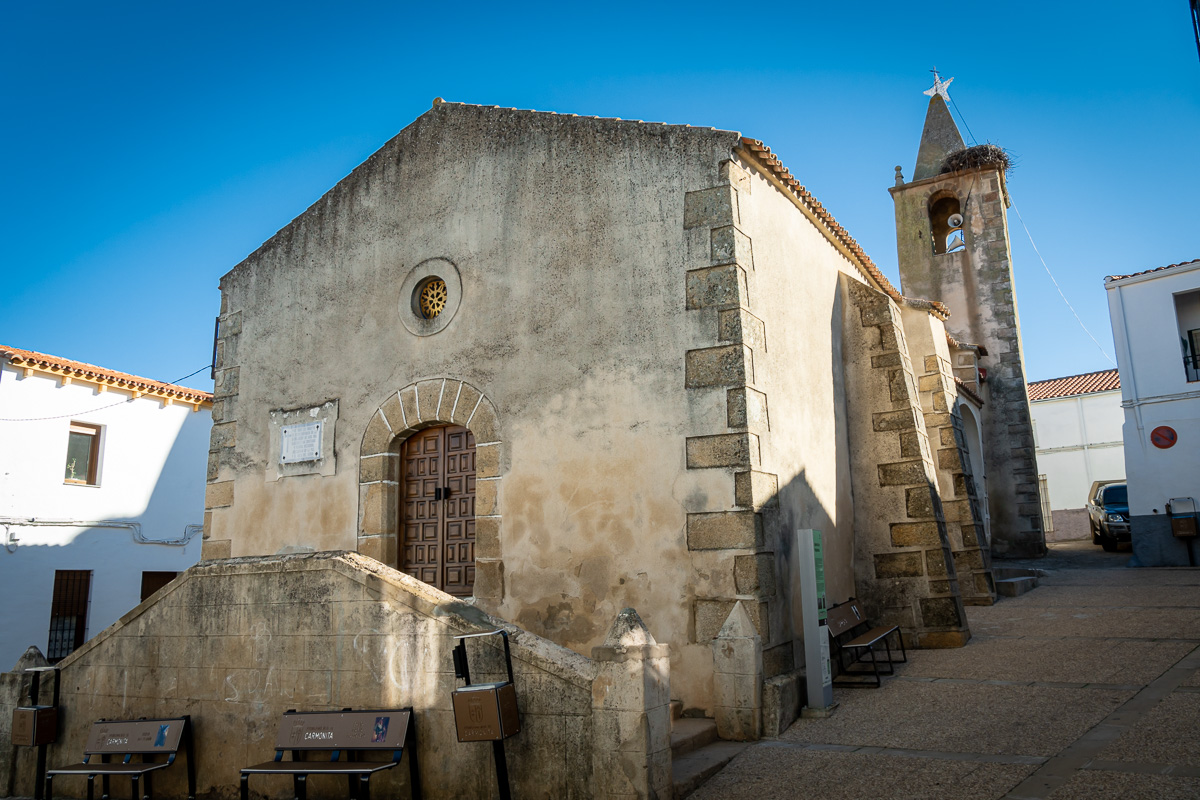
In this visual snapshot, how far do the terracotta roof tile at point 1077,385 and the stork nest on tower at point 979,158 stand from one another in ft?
39.2

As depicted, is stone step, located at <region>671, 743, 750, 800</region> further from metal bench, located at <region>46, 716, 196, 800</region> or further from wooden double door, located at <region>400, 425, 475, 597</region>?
metal bench, located at <region>46, 716, 196, 800</region>

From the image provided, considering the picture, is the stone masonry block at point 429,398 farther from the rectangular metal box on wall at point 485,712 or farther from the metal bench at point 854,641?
the metal bench at point 854,641

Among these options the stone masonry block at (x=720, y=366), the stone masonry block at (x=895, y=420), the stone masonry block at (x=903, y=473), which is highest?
the stone masonry block at (x=720, y=366)

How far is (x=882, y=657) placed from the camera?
790 centimetres

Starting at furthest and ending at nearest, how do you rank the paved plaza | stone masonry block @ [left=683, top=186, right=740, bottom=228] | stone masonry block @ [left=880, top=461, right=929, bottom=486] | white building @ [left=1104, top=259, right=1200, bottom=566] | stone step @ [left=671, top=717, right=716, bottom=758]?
white building @ [left=1104, top=259, right=1200, bottom=566] < stone masonry block @ [left=880, top=461, right=929, bottom=486] < stone masonry block @ [left=683, top=186, right=740, bottom=228] < stone step @ [left=671, top=717, right=716, bottom=758] < the paved plaza

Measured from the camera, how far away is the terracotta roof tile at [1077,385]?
27.3m

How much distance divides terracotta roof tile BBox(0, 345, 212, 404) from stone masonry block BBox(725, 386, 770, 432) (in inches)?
525

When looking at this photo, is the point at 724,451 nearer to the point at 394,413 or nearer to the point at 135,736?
the point at 394,413

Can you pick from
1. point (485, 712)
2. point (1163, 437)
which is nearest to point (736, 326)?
point (485, 712)

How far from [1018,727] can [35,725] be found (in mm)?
7075

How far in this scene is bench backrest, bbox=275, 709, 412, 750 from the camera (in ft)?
17.2

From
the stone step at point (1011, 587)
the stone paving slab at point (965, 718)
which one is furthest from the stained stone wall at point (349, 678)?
the stone step at point (1011, 587)

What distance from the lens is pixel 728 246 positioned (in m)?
7.03

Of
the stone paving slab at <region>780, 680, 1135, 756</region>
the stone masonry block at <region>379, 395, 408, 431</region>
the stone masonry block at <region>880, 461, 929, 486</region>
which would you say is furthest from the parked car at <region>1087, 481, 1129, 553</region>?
the stone masonry block at <region>379, 395, 408, 431</region>
